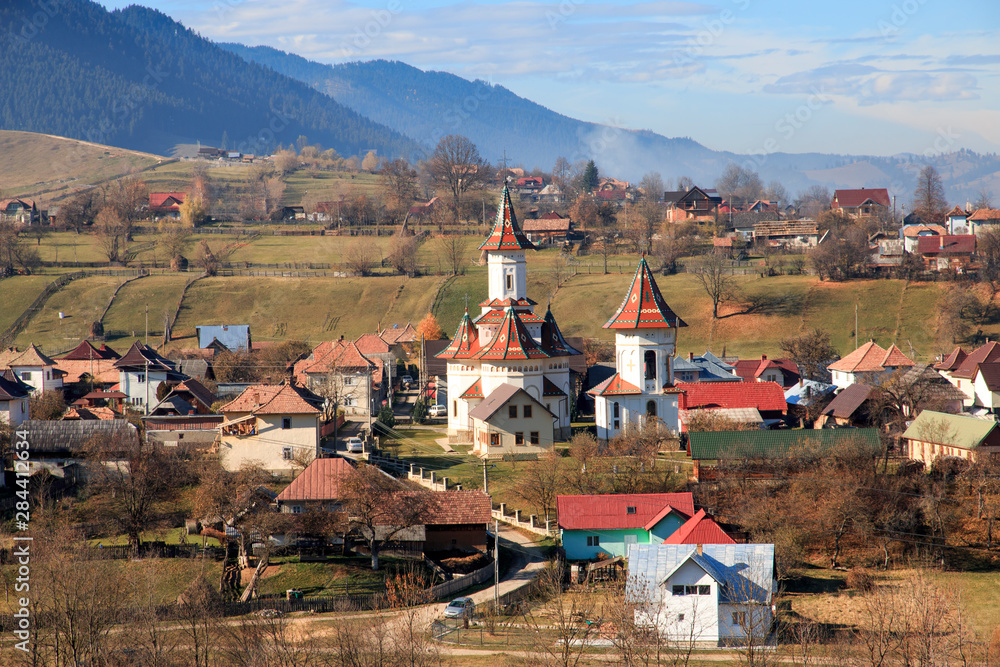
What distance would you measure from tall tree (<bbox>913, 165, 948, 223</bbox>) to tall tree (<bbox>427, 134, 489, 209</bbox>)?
59.8 metres

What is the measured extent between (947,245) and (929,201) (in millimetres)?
39737

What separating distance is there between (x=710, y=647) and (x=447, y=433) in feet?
89.5

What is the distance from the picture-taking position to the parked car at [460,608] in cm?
3319

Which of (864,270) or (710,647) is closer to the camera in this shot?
(710,647)

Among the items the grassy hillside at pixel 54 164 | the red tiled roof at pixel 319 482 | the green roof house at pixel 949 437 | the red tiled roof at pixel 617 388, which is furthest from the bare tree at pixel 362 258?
the grassy hillside at pixel 54 164

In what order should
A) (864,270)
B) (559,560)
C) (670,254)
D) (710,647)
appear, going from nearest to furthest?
(710,647) → (559,560) → (864,270) → (670,254)

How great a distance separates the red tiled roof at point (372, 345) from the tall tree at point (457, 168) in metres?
60.7

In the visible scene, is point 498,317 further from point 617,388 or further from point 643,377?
point 643,377

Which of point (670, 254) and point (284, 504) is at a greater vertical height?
point (670, 254)

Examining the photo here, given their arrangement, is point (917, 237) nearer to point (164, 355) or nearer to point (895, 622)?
point (164, 355)

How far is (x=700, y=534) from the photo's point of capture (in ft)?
124

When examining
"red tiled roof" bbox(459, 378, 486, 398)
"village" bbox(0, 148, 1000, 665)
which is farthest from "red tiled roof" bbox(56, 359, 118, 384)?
"red tiled roof" bbox(459, 378, 486, 398)

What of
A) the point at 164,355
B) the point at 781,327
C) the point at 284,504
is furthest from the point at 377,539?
the point at 781,327

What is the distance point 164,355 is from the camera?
267ft
